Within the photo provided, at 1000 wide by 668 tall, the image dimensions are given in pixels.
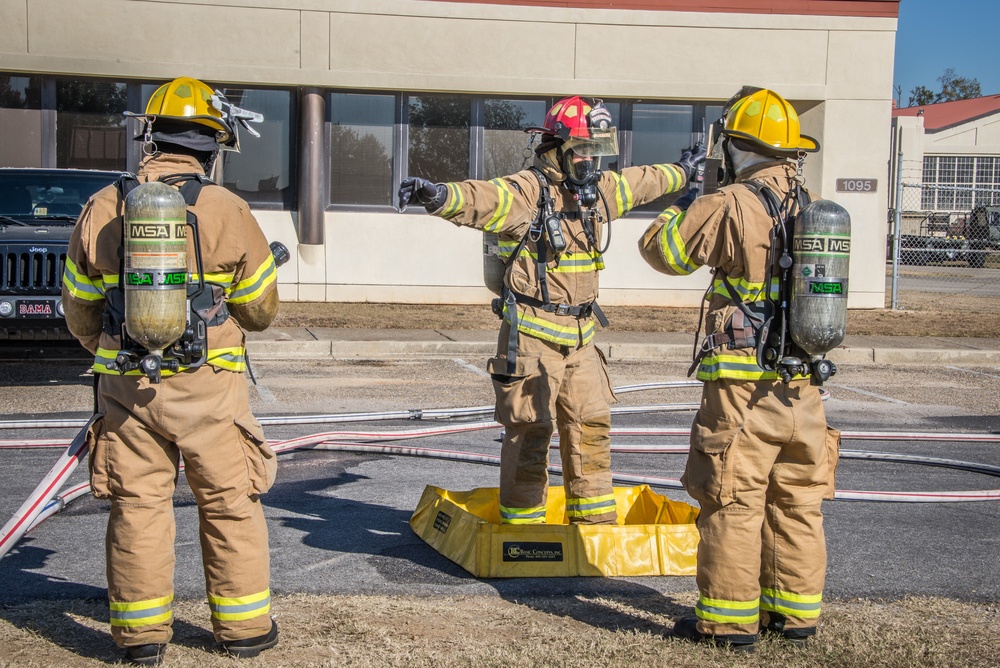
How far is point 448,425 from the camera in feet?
27.0

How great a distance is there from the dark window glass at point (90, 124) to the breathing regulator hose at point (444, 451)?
9543 millimetres

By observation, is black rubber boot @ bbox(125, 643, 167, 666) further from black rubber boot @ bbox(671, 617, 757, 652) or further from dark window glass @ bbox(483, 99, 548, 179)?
dark window glass @ bbox(483, 99, 548, 179)

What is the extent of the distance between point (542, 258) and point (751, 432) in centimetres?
151

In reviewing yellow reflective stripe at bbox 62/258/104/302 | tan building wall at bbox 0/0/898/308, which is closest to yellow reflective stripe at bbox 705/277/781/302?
yellow reflective stripe at bbox 62/258/104/302

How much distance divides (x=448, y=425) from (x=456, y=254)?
858cm

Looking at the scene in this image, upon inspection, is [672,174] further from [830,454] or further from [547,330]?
[830,454]

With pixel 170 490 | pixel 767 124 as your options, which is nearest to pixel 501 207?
pixel 767 124

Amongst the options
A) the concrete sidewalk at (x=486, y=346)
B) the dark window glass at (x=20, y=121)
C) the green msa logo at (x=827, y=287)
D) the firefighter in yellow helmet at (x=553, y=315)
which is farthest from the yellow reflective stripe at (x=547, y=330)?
the dark window glass at (x=20, y=121)

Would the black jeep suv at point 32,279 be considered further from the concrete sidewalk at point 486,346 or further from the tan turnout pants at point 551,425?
the tan turnout pants at point 551,425

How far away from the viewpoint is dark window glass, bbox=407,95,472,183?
16688 mm

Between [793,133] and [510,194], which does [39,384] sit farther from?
[793,133]

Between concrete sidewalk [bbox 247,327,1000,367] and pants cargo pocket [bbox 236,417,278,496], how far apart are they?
8.17m

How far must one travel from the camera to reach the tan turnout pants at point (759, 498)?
3857 mm

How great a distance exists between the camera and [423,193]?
4.67 metres
